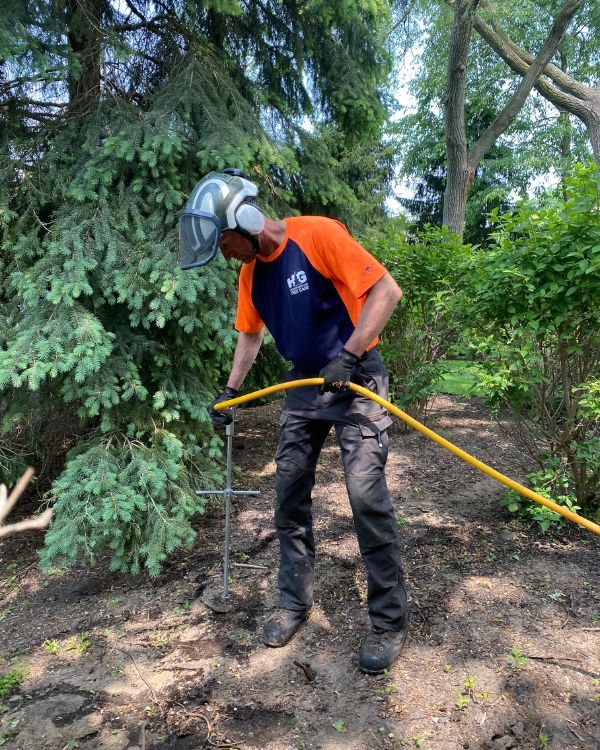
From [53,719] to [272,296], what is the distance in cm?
206

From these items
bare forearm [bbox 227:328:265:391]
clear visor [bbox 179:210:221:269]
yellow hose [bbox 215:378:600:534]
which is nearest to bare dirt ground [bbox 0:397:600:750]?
yellow hose [bbox 215:378:600:534]

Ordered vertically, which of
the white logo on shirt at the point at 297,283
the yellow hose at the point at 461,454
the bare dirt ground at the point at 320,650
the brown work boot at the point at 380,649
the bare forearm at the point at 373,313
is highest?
the white logo on shirt at the point at 297,283

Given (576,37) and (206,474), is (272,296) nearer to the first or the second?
(206,474)

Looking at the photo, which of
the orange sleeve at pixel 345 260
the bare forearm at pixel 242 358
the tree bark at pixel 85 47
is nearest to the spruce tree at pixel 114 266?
the tree bark at pixel 85 47

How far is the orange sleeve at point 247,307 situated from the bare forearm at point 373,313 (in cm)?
68

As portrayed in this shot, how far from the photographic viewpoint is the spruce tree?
321cm

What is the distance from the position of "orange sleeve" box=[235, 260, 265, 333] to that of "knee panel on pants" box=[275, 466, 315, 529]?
76cm

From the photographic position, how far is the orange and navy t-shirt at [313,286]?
7.70 ft

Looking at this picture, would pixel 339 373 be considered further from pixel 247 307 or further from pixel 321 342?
pixel 247 307

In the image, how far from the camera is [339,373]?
2.23 metres

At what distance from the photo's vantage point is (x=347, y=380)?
7.36 ft

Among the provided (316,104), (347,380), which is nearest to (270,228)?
(347,380)

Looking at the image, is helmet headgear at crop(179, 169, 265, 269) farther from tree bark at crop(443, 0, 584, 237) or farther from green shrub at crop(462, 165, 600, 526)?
tree bark at crop(443, 0, 584, 237)

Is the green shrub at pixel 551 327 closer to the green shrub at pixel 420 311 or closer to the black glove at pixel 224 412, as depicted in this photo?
the green shrub at pixel 420 311
